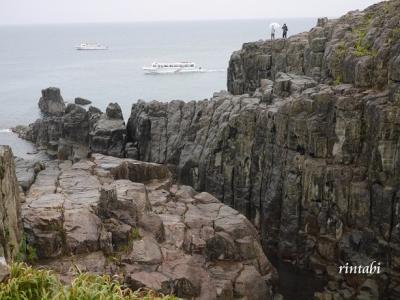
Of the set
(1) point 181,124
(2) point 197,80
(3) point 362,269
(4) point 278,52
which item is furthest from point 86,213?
(2) point 197,80

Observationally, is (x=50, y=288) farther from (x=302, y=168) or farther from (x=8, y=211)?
(x=302, y=168)

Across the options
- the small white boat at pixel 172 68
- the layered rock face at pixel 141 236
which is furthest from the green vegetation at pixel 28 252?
the small white boat at pixel 172 68

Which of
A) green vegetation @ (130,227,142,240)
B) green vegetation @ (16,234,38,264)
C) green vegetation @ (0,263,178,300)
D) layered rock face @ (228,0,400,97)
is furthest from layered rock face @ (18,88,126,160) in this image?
green vegetation @ (0,263,178,300)

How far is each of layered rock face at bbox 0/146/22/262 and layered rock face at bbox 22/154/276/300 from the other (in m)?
1.53

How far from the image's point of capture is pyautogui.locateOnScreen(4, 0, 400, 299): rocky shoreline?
93.4 ft

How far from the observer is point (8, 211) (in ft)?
66.8

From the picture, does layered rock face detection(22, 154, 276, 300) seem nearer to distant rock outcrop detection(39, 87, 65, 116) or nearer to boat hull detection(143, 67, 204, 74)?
distant rock outcrop detection(39, 87, 65, 116)

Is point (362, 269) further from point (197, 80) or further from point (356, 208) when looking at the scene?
point (197, 80)

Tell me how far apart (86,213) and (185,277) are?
5353 millimetres

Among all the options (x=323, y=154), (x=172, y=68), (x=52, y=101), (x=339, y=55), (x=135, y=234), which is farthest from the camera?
(x=172, y=68)

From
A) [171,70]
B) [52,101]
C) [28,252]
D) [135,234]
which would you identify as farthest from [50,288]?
[171,70]

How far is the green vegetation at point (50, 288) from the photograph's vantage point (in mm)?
12070

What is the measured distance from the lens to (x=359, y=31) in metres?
44.3

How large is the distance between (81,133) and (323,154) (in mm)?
33656
